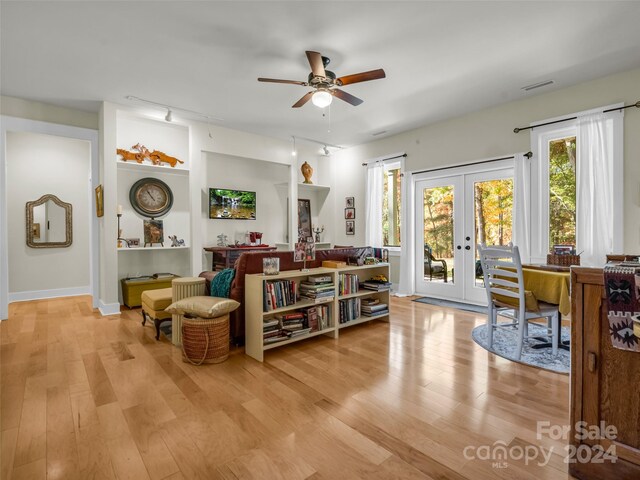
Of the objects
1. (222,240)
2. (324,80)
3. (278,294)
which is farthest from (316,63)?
(222,240)

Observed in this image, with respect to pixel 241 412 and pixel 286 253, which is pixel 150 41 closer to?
pixel 286 253

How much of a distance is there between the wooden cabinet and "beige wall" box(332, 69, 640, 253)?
10.3 feet

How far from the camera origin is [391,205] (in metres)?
6.38

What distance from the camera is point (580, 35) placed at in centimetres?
298

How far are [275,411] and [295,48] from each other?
3.24 meters

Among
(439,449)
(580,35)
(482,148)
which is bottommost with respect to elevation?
(439,449)

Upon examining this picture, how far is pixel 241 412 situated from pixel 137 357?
1.50 meters

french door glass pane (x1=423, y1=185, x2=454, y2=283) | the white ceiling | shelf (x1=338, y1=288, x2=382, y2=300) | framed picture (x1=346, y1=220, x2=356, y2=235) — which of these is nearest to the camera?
the white ceiling

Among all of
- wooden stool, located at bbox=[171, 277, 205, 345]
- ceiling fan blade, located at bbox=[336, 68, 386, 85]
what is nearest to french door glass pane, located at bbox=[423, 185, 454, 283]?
ceiling fan blade, located at bbox=[336, 68, 386, 85]

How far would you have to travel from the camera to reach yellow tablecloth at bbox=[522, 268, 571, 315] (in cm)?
267

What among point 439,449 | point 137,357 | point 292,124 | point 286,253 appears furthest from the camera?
point 292,124

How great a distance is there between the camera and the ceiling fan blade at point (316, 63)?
2.89 meters

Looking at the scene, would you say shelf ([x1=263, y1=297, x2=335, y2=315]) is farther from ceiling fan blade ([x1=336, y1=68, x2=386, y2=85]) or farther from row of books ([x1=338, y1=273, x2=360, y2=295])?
ceiling fan blade ([x1=336, y1=68, x2=386, y2=85])

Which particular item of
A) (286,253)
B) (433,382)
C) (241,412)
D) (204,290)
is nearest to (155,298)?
(204,290)
